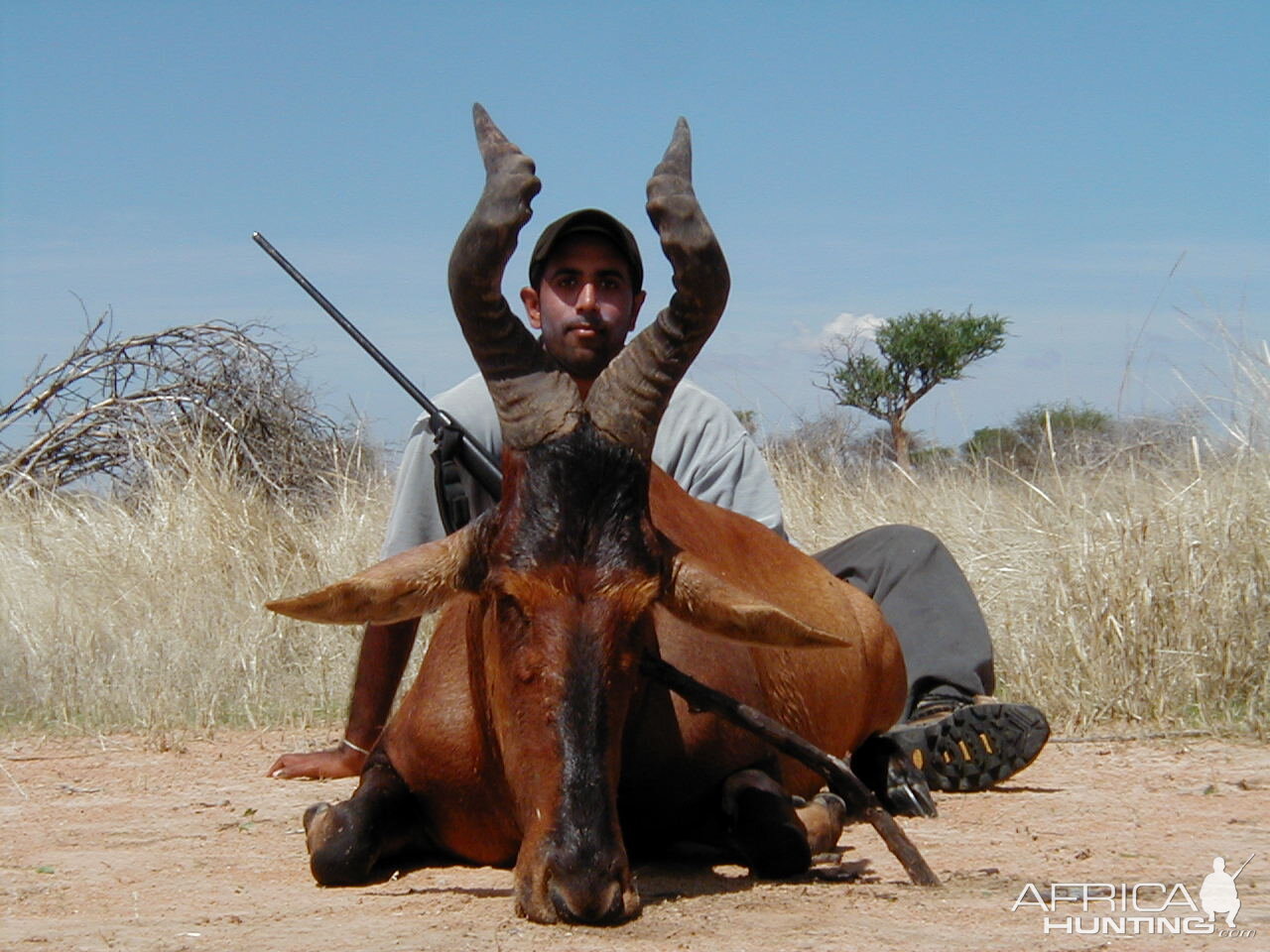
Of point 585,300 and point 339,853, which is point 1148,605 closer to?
point 585,300

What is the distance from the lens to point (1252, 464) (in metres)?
8.21

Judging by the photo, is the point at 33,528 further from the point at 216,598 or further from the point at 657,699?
the point at 657,699

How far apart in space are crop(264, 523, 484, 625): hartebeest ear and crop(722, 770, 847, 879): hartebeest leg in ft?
3.50

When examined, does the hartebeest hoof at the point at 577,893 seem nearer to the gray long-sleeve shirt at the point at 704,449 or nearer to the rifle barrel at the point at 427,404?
the rifle barrel at the point at 427,404

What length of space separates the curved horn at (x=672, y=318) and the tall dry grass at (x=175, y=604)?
15.9 ft

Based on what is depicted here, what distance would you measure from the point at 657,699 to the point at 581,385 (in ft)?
4.46

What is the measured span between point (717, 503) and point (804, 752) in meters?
2.44

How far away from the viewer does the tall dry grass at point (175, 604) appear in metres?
8.85

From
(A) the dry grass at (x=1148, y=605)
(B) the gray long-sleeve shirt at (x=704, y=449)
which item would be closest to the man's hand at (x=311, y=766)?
(B) the gray long-sleeve shirt at (x=704, y=449)

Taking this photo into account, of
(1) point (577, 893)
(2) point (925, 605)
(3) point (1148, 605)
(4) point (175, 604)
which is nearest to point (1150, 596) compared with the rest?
(3) point (1148, 605)

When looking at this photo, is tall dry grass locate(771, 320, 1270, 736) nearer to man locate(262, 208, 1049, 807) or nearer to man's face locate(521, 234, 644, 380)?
man locate(262, 208, 1049, 807)

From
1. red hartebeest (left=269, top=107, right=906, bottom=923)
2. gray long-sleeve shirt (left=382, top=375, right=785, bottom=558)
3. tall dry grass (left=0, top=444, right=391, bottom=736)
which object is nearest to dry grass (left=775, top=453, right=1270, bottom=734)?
gray long-sleeve shirt (left=382, top=375, right=785, bottom=558)

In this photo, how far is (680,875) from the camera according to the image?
4555 millimetres

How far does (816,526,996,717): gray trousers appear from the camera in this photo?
22.5ft
